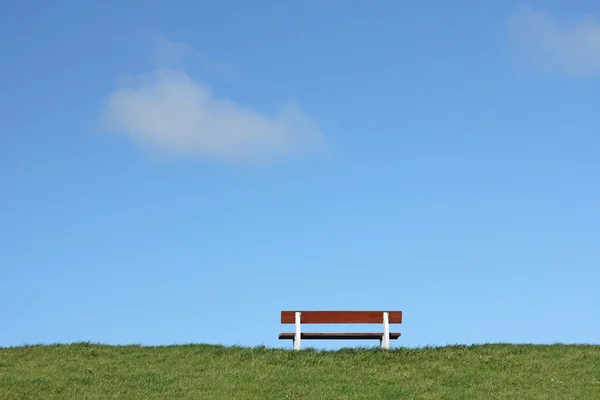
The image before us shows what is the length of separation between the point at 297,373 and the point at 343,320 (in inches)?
131

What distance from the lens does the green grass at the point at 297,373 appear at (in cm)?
1711

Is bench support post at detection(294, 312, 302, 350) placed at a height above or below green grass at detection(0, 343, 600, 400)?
above

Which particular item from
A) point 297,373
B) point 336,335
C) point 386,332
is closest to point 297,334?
point 336,335

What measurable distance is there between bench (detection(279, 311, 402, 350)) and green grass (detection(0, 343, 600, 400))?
27.4 inches

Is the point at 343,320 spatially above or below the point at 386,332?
above

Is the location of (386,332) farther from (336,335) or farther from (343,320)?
(336,335)

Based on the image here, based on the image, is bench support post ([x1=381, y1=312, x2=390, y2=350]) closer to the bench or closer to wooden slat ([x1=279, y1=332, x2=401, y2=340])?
the bench

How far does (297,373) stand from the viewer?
731 inches

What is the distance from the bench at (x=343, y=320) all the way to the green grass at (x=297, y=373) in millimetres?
696

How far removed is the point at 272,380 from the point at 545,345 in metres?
7.76

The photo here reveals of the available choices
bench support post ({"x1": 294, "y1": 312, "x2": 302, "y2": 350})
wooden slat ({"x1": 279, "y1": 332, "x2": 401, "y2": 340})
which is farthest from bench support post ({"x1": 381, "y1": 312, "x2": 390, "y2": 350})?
bench support post ({"x1": 294, "y1": 312, "x2": 302, "y2": 350})

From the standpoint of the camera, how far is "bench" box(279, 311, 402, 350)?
2155 centimetres

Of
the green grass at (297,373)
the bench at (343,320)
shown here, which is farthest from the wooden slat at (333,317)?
the green grass at (297,373)

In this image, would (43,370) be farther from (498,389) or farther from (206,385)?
(498,389)
